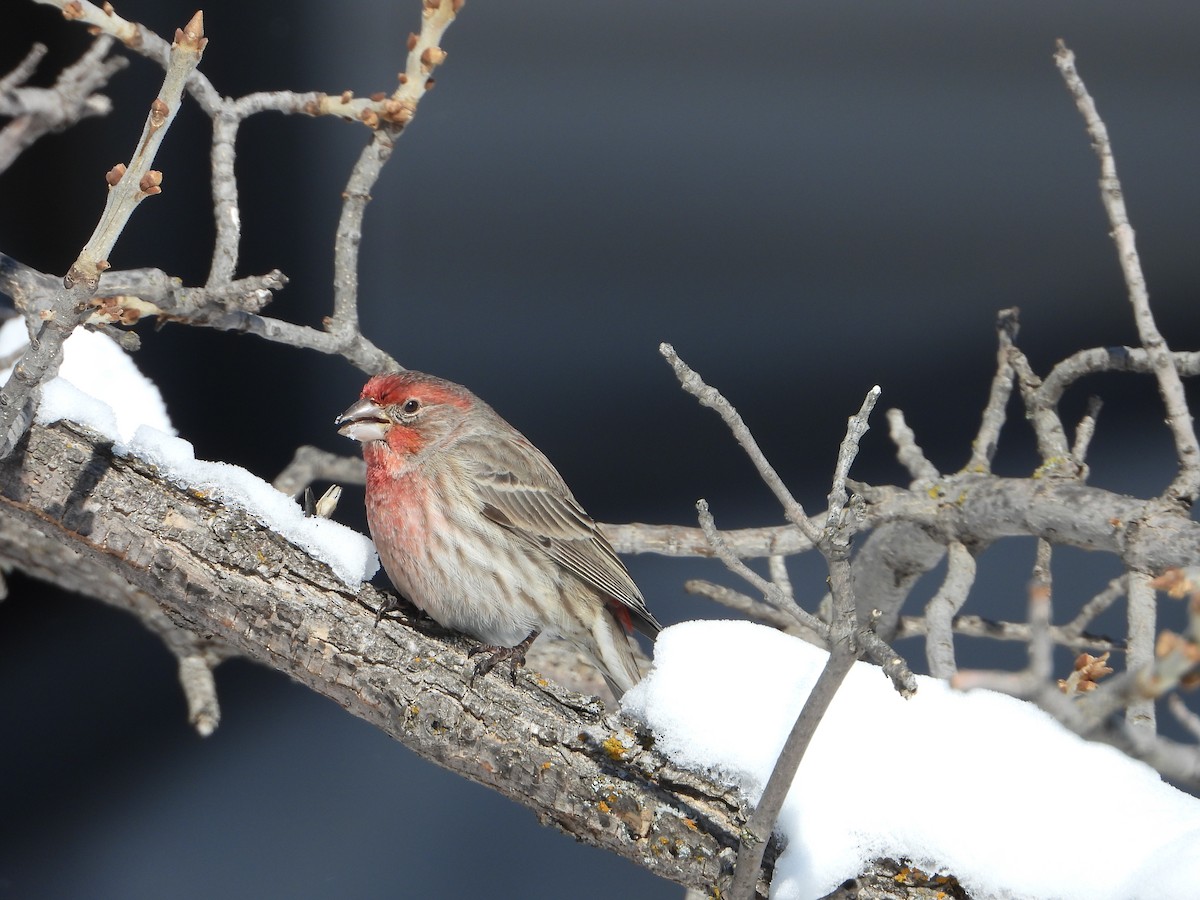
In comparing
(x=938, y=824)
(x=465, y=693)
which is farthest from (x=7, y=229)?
A: (x=938, y=824)

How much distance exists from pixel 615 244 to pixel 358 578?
93.1 inches

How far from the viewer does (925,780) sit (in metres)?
1.83

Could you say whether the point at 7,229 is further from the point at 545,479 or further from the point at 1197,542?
the point at 1197,542

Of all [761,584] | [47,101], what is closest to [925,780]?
[761,584]


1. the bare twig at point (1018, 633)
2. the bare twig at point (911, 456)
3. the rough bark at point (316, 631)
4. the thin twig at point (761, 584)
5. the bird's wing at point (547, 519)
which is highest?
the bare twig at point (911, 456)

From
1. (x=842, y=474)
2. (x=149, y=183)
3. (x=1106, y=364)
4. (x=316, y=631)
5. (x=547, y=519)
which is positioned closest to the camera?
(x=842, y=474)

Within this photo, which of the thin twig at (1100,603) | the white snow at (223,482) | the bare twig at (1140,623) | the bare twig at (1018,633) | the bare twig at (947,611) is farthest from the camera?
the bare twig at (1018,633)

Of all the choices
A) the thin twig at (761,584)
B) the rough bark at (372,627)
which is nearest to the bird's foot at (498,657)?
the rough bark at (372,627)

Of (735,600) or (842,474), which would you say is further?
(735,600)

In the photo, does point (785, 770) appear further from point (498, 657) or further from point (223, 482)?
point (223, 482)

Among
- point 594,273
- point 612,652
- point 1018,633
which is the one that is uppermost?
point 594,273

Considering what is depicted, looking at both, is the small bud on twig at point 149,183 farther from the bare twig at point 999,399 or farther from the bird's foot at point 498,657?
the bare twig at point 999,399

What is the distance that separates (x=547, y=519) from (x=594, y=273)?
173 cm

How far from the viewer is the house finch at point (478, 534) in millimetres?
2639
